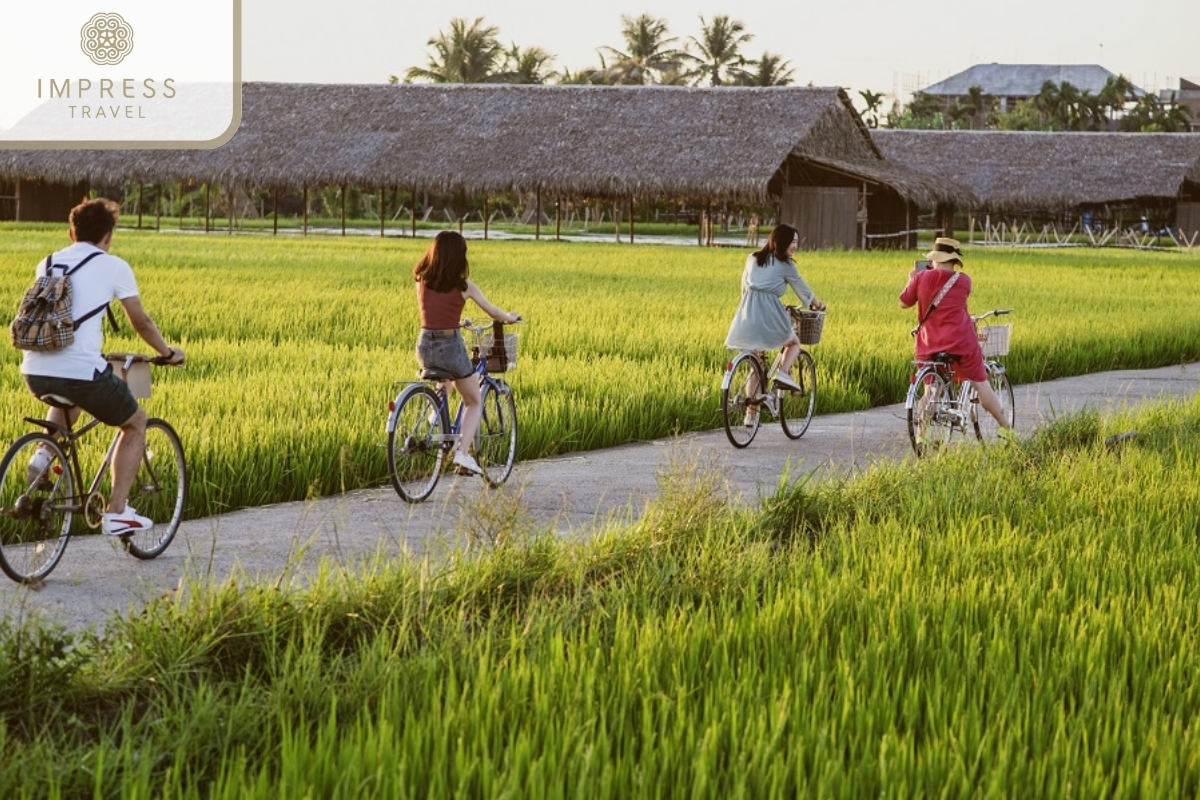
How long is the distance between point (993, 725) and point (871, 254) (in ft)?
104

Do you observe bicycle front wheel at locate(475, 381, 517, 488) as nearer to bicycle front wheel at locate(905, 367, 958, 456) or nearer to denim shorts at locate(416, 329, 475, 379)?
denim shorts at locate(416, 329, 475, 379)

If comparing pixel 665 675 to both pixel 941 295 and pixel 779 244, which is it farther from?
pixel 779 244

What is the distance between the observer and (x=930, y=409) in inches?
318

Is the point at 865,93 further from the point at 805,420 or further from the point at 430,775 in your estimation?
the point at 430,775

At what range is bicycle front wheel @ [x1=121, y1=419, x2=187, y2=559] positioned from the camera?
550 centimetres

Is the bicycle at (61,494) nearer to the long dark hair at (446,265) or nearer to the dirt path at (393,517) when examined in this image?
the dirt path at (393,517)

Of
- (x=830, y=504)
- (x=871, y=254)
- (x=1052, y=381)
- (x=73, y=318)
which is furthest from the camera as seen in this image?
(x=871, y=254)

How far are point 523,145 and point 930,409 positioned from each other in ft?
111

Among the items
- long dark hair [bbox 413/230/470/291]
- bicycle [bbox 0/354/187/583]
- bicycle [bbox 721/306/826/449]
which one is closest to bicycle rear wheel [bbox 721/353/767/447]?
bicycle [bbox 721/306/826/449]

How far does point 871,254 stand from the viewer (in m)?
34.4

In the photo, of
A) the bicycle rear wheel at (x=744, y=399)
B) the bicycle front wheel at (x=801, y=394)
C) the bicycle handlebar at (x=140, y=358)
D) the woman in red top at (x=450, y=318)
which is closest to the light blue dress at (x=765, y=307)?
the bicycle rear wheel at (x=744, y=399)

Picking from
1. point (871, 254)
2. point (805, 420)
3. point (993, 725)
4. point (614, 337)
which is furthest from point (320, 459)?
point (871, 254)

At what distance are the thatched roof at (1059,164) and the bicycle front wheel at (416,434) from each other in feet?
138

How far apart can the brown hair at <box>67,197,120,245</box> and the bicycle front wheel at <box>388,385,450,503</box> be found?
5.38 feet
